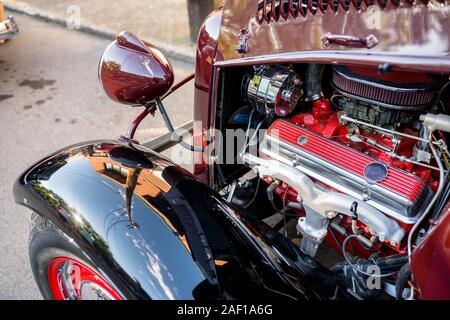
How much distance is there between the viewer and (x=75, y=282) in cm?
150

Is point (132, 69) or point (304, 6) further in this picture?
point (132, 69)

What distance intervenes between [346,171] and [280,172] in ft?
0.76

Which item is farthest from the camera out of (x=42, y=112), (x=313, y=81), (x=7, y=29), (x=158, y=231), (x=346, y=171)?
(x=7, y=29)

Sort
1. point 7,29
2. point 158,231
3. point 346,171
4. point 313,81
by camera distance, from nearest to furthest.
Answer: point 158,231 → point 346,171 → point 313,81 → point 7,29

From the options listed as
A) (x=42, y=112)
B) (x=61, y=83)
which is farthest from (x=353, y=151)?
(x=61, y=83)

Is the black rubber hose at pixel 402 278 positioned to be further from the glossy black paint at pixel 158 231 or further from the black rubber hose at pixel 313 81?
the black rubber hose at pixel 313 81

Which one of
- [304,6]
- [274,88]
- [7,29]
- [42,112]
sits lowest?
[42,112]

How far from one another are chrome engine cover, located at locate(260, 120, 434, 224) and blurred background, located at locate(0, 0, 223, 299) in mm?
1371

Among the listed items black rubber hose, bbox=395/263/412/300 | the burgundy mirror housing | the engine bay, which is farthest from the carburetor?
black rubber hose, bbox=395/263/412/300

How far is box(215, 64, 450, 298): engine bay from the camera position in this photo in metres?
1.31

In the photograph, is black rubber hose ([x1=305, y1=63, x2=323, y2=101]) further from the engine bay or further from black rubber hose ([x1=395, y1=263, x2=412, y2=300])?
black rubber hose ([x1=395, y1=263, x2=412, y2=300])

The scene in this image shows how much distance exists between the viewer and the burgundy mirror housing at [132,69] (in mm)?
1658

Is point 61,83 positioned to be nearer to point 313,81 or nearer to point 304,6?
point 313,81
